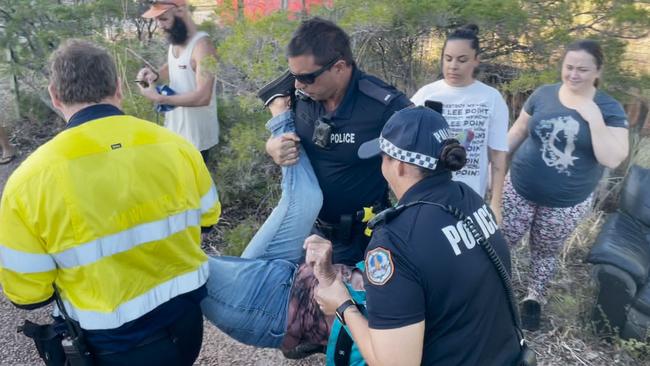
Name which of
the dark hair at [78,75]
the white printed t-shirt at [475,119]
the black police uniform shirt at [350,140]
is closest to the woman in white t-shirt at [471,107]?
the white printed t-shirt at [475,119]

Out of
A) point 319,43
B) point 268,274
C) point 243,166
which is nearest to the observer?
point 268,274

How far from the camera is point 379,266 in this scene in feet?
4.84

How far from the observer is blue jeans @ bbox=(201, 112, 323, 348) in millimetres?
2008

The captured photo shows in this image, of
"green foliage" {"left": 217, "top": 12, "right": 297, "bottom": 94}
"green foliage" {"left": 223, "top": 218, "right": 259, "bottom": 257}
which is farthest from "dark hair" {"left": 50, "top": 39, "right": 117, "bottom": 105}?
"green foliage" {"left": 223, "top": 218, "right": 259, "bottom": 257}

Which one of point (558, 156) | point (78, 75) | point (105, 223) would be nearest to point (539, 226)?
point (558, 156)

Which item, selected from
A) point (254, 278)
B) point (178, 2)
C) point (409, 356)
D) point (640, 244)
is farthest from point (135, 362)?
point (640, 244)

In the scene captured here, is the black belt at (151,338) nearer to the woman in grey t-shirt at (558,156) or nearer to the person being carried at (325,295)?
the person being carried at (325,295)

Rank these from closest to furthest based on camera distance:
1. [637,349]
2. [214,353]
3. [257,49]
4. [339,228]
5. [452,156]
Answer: [452,156] < [339,228] < [637,349] < [214,353] < [257,49]

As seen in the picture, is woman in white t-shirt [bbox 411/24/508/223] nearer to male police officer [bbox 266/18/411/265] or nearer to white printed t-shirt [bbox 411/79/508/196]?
white printed t-shirt [bbox 411/79/508/196]

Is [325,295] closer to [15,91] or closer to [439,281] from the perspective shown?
[439,281]

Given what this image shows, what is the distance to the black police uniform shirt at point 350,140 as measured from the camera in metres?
2.40

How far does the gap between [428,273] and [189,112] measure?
2.81m

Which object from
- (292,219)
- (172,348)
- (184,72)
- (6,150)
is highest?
(184,72)

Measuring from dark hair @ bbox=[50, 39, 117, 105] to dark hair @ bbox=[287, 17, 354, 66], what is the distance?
827mm
